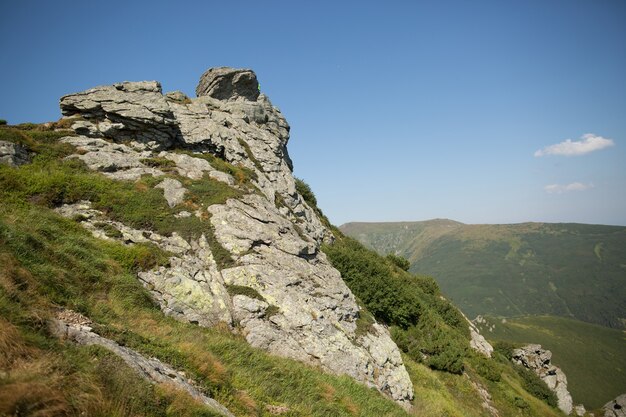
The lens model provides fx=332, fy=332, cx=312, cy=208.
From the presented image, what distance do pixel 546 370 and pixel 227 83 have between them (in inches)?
2555

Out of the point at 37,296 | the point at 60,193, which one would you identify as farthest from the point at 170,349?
the point at 60,193

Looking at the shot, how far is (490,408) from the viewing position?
2555 centimetres

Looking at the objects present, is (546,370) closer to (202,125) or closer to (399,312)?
(399,312)

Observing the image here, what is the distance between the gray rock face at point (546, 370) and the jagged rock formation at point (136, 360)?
182 ft

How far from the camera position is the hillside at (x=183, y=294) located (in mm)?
6807

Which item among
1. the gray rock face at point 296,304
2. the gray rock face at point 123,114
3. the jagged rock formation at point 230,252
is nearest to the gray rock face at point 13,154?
the jagged rock formation at point 230,252

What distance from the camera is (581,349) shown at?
14812cm

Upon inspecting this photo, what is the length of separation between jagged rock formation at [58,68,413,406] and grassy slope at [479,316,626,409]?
110 m

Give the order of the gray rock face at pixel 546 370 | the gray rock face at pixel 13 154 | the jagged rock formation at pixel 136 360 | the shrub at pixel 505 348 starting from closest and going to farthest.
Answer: the jagged rock formation at pixel 136 360
the gray rock face at pixel 13 154
the gray rock face at pixel 546 370
the shrub at pixel 505 348

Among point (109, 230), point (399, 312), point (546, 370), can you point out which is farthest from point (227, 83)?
point (546, 370)

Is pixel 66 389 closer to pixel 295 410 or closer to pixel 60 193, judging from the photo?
pixel 295 410

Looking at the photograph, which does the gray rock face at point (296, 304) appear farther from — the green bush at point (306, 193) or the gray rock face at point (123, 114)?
the green bush at point (306, 193)

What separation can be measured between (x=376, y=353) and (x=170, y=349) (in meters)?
13.2

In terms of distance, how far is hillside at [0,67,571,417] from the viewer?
22.3 feet
